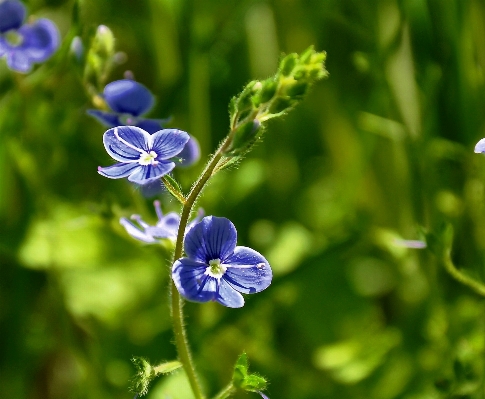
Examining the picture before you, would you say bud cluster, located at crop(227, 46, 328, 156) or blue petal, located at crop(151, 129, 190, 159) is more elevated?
bud cluster, located at crop(227, 46, 328, 156)

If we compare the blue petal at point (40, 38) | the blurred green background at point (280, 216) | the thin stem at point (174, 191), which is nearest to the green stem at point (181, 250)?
the thin stem at point (174, 191)

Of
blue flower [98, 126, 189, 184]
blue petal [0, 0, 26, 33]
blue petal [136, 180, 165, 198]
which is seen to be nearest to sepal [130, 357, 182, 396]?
blue flower [98, 126, 189, 184]

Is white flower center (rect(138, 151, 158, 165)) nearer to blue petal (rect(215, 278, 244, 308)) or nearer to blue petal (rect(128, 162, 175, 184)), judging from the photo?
blue petal (rect(128, 162, 175, 184))

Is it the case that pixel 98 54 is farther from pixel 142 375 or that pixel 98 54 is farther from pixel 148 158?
pixel 142 375

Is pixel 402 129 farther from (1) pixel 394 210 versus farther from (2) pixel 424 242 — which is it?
(2) pixel 424 242

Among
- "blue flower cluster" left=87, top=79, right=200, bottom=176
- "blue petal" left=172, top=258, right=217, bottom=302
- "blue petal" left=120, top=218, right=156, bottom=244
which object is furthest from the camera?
"blue flower cluster" left=87, top=79, right=200, bottom=176

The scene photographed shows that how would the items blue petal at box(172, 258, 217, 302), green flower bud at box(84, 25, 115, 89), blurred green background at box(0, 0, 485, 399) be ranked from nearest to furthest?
blue petal at box(172, 258, 217, 302) < green flower bud at box(84, 25, 115, 89) < blurred green background at box(0, 0, 485, 399)
